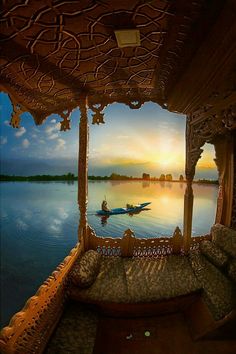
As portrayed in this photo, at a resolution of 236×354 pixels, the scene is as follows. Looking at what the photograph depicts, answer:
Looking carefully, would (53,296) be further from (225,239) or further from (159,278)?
(225,239)

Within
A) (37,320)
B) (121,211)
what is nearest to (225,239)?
(37,320)

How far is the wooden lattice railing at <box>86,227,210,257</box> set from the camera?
480cm

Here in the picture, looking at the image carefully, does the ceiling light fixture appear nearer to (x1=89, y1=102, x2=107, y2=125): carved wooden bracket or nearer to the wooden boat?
(x1=89, y1=102, x2=107, y2=125): carved wooden bracket

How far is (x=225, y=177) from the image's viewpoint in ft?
18.4

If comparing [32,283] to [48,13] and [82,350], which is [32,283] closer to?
[82,350]

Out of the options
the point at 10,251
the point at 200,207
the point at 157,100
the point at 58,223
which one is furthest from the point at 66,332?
the point at 200,207

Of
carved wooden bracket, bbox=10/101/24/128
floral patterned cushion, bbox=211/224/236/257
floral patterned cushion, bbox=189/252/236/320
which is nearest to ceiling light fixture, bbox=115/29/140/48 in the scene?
carved wooden bracket, bbox=10/101/24/128

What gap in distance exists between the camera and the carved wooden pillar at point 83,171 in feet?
14.8

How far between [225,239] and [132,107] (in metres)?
3.68

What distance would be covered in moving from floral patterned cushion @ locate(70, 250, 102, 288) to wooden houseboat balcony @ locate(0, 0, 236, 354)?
21mm

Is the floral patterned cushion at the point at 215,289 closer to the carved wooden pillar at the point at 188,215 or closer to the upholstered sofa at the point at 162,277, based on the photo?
the upholstered sofa at the point at 162,277

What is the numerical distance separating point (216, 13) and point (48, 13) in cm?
156

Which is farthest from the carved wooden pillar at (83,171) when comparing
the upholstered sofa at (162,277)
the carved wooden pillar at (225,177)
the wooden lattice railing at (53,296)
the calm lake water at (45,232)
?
the calm lake water at (45,232)

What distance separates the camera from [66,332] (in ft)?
9.31
